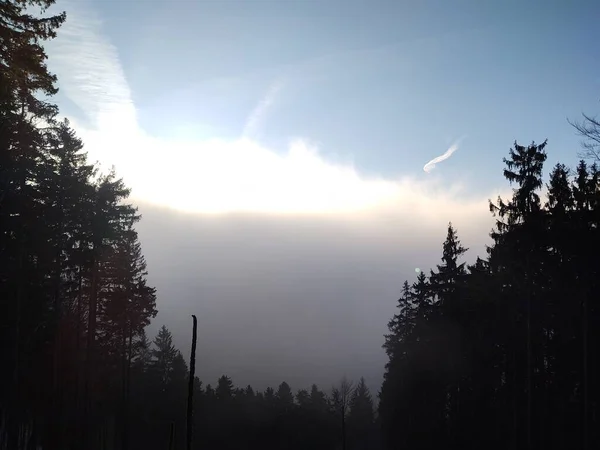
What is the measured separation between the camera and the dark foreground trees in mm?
28672

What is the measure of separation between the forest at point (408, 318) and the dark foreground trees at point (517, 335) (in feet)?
0.33

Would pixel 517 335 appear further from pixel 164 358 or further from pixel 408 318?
pixel 164 358

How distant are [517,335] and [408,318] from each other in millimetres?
19957

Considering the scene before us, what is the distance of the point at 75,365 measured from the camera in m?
35.9

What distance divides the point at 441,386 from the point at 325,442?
20278 mm

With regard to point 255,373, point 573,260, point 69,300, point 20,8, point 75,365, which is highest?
point 20,8

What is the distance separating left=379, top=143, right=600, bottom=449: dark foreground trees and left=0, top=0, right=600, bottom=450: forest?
0.10m

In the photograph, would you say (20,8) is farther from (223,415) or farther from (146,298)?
(223,415)

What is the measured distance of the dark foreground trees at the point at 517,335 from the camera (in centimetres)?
2867

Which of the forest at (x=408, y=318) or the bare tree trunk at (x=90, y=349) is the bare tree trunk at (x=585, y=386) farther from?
the bare tree trunk at (x=90, y=349)

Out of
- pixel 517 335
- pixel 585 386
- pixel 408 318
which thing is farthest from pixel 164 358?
pixel 585 386

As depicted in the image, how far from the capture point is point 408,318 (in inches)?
2163

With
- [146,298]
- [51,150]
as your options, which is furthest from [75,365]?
[51,150]

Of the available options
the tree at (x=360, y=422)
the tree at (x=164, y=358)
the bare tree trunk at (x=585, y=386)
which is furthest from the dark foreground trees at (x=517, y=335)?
the tree at (x=164, y=358)
